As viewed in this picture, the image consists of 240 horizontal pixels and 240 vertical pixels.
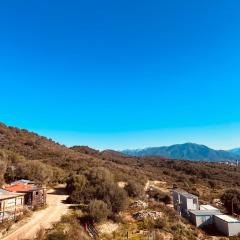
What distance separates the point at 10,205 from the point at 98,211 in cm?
Answer: 844

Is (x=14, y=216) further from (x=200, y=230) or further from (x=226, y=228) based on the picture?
(x=226, y=228)

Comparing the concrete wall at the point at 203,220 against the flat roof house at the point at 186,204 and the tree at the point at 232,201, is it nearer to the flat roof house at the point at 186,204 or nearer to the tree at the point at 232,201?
the flat roof house at the point at 186,204

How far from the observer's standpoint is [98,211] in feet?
88.9

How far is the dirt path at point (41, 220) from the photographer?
22288 millimetres

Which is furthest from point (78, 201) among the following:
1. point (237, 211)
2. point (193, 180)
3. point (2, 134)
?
point (2, 134)

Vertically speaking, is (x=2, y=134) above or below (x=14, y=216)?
above

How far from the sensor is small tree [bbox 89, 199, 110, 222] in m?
26.9

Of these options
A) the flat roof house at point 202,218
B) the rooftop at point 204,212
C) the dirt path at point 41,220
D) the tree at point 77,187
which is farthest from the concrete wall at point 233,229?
→ the dirt path at point 41,220

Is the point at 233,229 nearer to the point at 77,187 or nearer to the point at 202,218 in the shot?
the point at 202,218

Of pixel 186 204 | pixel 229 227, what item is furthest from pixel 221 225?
pixel 186 204

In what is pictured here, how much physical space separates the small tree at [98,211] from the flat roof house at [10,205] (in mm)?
6851

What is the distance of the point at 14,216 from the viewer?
2600 cm

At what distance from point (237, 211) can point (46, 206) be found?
24.8 meters

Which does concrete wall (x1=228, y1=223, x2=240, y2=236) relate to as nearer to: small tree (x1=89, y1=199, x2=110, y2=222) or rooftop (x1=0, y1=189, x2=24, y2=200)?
small tree (x1=89, y1=199, x2=110, y2=222)
